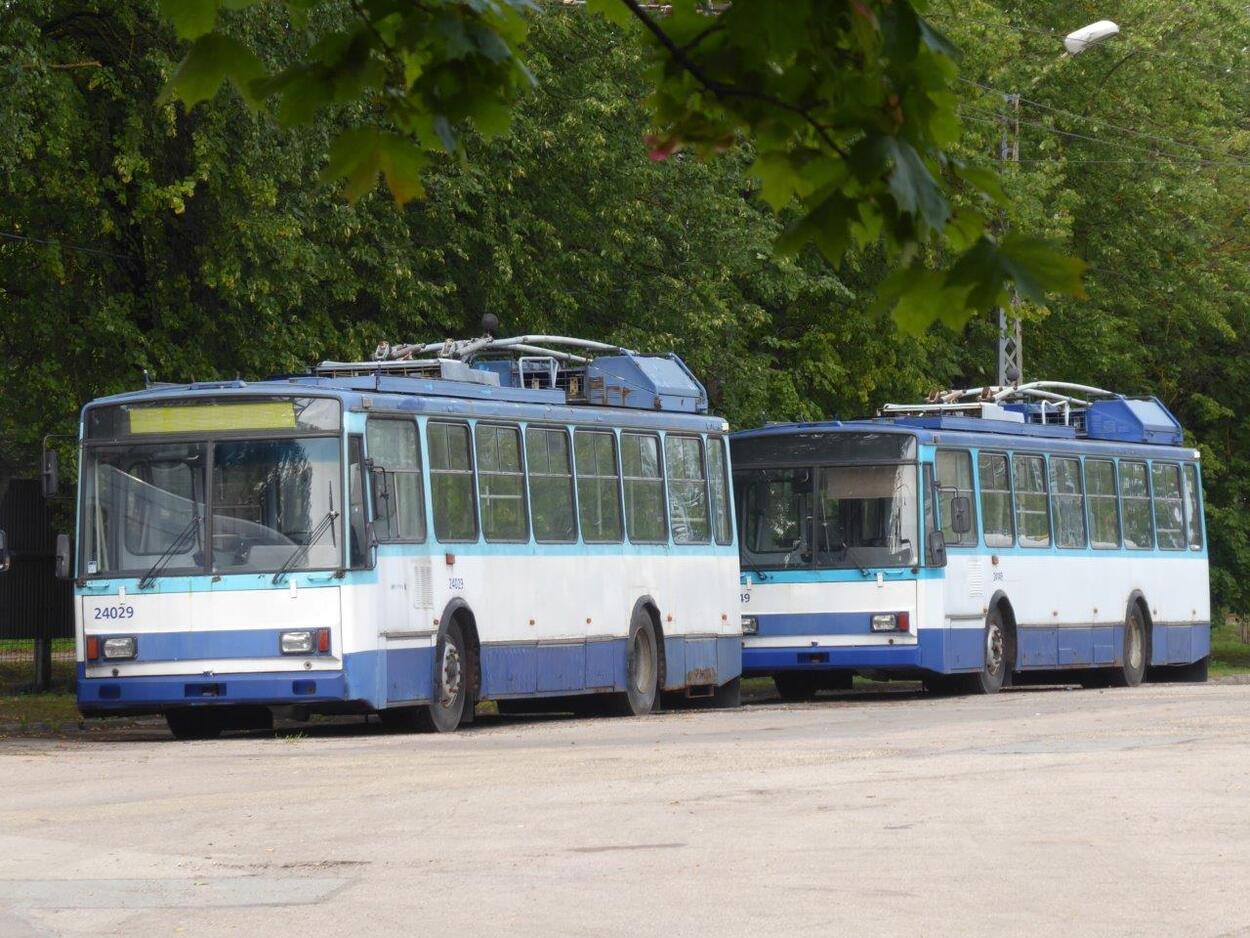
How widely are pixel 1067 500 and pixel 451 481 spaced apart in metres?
12.2

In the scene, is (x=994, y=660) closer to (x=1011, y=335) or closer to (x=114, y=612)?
(x=1011, y=335)

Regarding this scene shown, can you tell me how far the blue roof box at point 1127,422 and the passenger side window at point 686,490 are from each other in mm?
8918

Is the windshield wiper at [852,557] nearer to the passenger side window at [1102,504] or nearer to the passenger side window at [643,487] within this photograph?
the passenger side window at [643,487]

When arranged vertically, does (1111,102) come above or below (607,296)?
above

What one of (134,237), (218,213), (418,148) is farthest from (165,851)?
(134,237)

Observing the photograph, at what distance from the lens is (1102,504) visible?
107 ft

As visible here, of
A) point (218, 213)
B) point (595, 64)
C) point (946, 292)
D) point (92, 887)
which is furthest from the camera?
point (595, 64)

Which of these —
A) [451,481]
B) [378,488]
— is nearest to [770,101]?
[378,488]

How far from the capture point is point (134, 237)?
27.0 metres

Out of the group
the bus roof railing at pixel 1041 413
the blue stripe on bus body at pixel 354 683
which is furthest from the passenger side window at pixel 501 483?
the bus roof railing at pixel 1041 413

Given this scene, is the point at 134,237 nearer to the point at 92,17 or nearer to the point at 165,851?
the point at 92,17

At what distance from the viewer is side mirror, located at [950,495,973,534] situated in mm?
27484

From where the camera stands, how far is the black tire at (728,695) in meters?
26.5

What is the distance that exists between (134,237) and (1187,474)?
15998 mm
